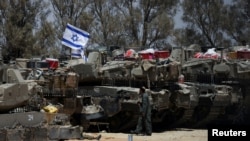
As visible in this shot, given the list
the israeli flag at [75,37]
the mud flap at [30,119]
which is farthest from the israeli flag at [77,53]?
the mud flap at [30,119]

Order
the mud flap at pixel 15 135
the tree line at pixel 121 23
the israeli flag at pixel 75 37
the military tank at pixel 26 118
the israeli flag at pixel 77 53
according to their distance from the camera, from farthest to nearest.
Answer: the tree line at pixel 121 23
the israeli flag at pixel 77 53
the israeli flag at pixel 75 37
the military tank at pixel 26 118
the mud flap at pixel 15 135

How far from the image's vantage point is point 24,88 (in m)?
12.0

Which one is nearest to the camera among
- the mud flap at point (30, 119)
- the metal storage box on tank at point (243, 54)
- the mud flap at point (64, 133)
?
the mud flap at point (30, 119)

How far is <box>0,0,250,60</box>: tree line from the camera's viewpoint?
3847cm

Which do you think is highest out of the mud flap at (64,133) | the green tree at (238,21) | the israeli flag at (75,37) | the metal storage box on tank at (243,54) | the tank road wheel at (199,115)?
the green tree at (238,21)

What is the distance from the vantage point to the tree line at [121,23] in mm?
38469

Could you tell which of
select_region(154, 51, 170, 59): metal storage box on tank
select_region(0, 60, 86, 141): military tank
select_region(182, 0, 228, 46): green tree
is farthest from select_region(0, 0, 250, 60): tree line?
select_region(0, 60, 86, 141): military tank

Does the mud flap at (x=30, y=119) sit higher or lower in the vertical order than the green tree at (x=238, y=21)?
lower

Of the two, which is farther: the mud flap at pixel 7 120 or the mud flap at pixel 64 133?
the mud flap at pixel 64 133

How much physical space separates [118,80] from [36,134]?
848 centimetres

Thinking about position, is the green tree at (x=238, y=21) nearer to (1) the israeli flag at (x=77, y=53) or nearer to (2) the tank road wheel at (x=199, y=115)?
(2) the tank road wheel at (x=199, y=115)

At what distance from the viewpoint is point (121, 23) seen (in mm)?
43094

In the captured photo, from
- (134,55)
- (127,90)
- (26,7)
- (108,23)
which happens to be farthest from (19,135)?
(108,23)

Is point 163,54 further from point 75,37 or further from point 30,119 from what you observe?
point 30,119
